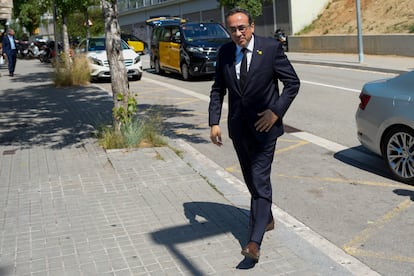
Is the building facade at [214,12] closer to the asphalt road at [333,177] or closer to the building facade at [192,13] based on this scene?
the building facade at [192,13]

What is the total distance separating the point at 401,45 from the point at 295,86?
18687 millimetres

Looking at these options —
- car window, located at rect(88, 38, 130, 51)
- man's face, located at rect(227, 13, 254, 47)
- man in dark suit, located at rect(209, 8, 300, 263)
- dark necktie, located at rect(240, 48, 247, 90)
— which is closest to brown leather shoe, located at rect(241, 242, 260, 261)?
man in dark suit, located at rect(209, 8, 300, 263)

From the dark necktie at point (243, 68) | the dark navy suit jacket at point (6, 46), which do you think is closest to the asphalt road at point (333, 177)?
the dark necktie at point (243, 68)

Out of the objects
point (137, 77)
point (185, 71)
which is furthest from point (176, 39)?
point (137, 77)

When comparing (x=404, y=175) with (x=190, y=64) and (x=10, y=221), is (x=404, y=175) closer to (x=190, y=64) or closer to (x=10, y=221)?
(x=10, y=221)

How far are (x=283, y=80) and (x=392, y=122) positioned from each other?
276 centimetres

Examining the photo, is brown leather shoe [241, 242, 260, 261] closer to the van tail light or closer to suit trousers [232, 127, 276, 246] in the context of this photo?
suit trousers [232, 127, 276, 246]

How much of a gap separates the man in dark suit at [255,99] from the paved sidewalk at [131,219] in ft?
1.43

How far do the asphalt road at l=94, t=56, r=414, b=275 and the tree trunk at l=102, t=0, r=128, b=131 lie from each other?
1400mm

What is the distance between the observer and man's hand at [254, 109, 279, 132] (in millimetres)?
4375

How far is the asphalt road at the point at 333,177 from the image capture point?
4945mm

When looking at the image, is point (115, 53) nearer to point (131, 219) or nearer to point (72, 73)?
point (131, 219)

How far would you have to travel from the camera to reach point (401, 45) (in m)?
21.7

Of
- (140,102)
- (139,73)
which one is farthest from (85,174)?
(139,73)
